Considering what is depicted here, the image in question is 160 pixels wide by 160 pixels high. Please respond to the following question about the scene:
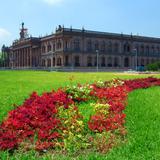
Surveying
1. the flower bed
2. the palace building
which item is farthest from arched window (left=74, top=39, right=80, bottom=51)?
the flower bed

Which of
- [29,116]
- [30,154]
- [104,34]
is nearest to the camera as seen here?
[30,154]

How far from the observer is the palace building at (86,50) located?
340ft

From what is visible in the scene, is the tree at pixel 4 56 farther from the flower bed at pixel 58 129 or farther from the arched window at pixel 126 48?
the flower bed at pixel 58 129

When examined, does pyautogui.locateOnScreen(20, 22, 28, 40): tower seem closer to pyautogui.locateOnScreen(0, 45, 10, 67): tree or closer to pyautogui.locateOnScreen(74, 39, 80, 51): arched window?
pyautogui.locateOnScreen(0, 45, 10, 67): tree

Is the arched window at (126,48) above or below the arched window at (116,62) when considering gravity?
above

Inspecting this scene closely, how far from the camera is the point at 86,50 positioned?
107m

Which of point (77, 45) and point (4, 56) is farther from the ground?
point (77, 45)

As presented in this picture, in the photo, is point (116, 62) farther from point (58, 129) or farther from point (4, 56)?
point (58, 129)

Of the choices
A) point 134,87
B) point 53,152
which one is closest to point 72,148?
point 53,152

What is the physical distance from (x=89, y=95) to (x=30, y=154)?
6.88 m

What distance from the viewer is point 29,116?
9883mm

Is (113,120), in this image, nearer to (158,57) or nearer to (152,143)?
(152,143)

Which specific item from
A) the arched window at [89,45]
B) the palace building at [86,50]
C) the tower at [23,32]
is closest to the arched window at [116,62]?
the palace building at [86,50]

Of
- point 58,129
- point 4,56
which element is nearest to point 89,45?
point 4,56
